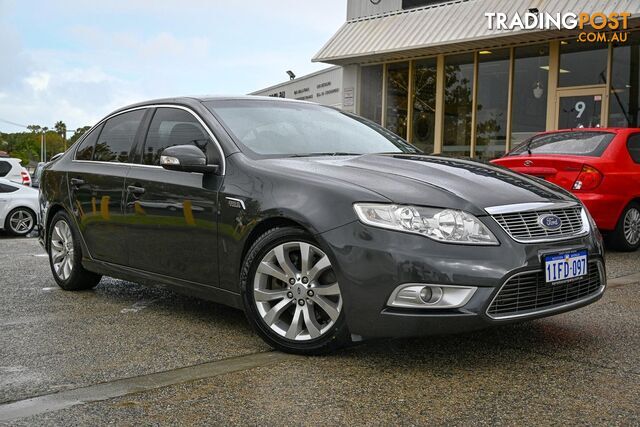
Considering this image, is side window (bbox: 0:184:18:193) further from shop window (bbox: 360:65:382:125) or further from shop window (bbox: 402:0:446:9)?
shop window (bbox: 402:0:446:9)

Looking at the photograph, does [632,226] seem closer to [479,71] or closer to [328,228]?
[328,228]

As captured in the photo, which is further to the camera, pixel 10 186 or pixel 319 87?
pixel 319 87

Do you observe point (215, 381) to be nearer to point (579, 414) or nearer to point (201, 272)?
point (201, 272)

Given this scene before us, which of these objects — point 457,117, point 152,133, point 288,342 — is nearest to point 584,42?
point 457,117

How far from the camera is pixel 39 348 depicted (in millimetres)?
4180

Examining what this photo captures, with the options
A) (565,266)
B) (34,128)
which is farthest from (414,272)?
(34,128)

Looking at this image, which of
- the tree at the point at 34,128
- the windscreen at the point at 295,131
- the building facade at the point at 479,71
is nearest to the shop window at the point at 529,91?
the building facade at the point at 479,71

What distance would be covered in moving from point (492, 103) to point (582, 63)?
7.43 ft

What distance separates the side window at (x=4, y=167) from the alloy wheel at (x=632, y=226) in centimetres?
1391

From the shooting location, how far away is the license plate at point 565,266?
3.67 meters

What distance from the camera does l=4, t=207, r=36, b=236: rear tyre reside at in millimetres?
12719

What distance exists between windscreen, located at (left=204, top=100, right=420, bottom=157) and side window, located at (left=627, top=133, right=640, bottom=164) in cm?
432

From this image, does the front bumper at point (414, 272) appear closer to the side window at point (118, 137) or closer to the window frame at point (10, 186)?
the side window at point (118, 137)
